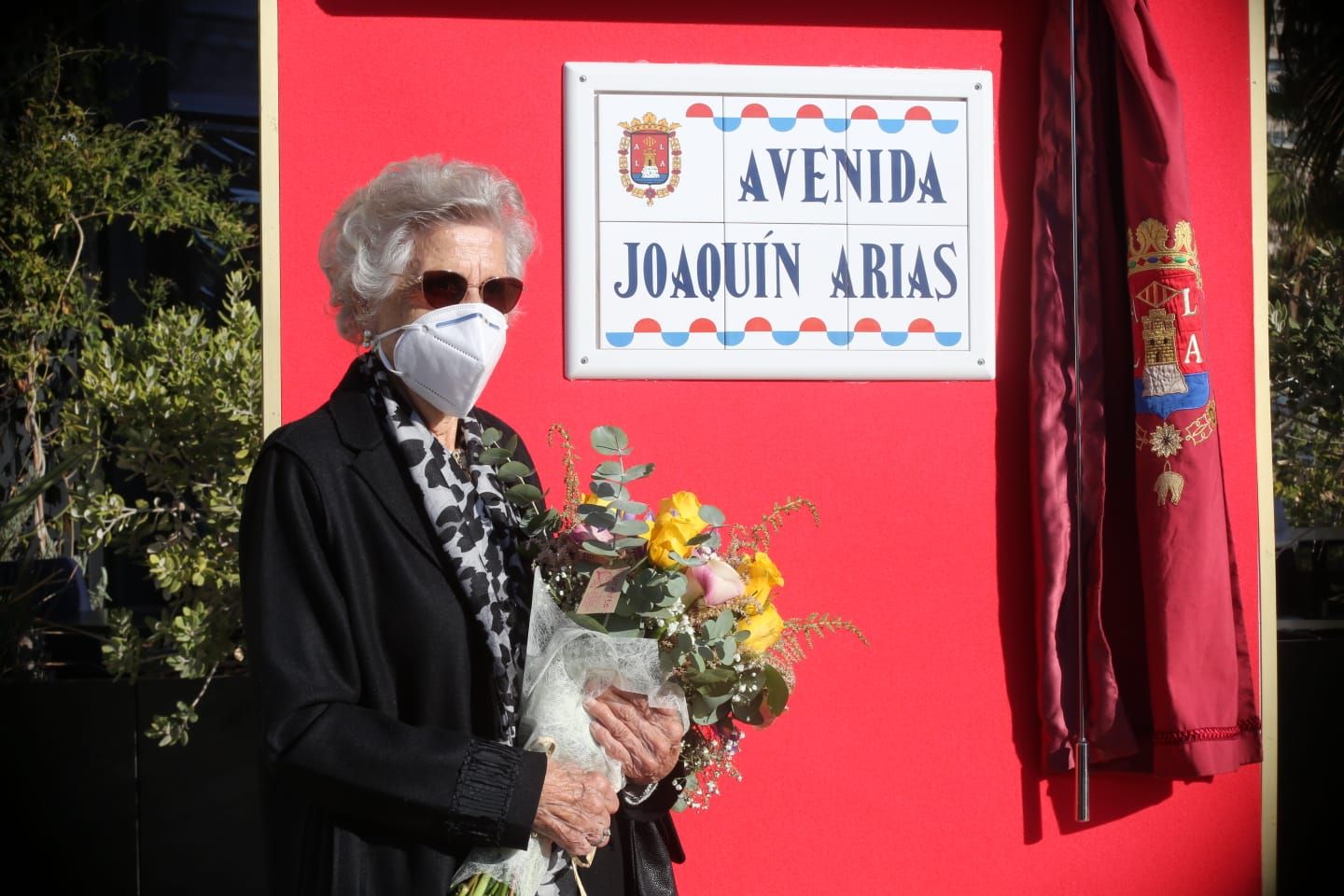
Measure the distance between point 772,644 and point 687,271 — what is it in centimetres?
113

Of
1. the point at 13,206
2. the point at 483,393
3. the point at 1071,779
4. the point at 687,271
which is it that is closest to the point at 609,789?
the point at 483,393

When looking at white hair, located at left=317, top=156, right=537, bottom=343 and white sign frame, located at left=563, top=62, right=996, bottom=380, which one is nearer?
white hair, located at left=317, top=156, right=537, bottom=343

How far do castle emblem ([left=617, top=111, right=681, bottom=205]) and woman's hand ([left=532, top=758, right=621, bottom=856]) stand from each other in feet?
4.78

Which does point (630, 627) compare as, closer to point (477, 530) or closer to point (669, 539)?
A: point (669, 539)

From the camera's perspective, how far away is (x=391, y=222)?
6.68 feet

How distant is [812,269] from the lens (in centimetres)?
290

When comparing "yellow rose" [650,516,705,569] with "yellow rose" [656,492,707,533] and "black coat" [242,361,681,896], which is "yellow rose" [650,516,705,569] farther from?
"black coat" [242,361,681,896]

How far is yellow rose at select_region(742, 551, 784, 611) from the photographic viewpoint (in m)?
2.00

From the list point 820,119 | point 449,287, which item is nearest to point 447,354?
point 449,287

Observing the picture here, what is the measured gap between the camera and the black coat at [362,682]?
1735 mm

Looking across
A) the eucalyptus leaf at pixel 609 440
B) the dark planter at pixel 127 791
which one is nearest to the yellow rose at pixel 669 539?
the eucalyptus leaf at pixel 609 440

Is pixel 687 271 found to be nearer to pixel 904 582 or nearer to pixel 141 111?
pixel 904 582

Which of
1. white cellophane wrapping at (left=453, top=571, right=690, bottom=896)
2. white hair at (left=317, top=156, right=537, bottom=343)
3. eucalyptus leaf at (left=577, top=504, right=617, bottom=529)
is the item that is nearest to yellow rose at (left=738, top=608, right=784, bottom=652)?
white cellophane wrapping at (left=453, top=571, right=690, bottom=896)

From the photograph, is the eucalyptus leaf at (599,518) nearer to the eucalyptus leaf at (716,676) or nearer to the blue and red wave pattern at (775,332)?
the eucalyptus leaf at (716,676)
